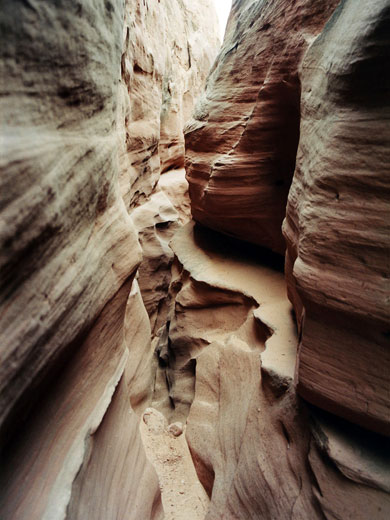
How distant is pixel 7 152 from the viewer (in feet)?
4.16

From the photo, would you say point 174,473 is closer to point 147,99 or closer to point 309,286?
point 309,286

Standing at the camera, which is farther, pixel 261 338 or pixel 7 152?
pixel 261 338

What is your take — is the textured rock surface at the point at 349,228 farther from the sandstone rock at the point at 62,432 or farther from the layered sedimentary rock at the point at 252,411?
the sandstone rock at the point at 62,432

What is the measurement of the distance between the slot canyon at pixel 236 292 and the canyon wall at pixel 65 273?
1 cm

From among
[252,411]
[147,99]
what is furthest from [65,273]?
[147,99]

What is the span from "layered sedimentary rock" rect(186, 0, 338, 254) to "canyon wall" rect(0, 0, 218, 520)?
198 centimetres

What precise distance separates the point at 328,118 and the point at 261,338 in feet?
7.22

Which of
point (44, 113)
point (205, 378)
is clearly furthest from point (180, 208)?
point (44, 113)

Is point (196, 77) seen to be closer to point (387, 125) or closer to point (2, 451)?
point (387, 125)

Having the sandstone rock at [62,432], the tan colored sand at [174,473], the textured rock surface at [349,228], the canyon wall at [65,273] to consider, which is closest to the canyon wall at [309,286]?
the textured rock surface at [349,228]

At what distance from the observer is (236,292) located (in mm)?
4266

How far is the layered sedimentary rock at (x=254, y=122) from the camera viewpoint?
3475 millimetres

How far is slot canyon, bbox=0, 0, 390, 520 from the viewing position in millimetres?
1488

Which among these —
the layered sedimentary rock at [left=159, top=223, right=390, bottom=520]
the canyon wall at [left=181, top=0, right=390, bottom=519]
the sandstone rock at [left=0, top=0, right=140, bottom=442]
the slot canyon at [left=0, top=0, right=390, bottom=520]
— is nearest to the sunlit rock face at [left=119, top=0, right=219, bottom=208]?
the slot canyon at [left=0, top=0, right=390, bottom=520]
